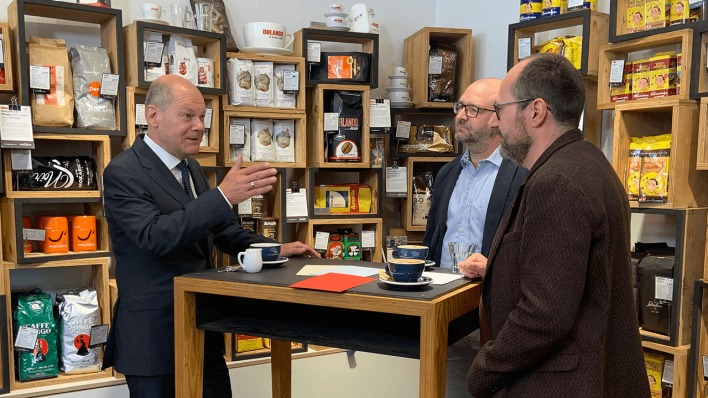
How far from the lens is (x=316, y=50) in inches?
146

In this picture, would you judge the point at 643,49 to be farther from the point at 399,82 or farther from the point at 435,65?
the point at 399,82

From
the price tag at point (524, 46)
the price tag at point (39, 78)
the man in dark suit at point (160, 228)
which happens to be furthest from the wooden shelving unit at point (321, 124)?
the price tag at point (39, 78)

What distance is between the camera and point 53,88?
2.97 meters

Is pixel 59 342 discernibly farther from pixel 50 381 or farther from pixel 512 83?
pixel 512 83

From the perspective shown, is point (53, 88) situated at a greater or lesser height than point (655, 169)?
greater

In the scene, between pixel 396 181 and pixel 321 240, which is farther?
pixel 396 181

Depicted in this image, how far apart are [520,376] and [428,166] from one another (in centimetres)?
292

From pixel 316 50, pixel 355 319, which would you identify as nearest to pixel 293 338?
pixel 355 319

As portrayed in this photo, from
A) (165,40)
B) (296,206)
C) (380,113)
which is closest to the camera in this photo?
(165,40)

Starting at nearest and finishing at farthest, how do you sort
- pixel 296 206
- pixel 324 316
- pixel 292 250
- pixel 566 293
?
pixel 566 293
pixel 324 316
pixel 292 250
pixel 296 206

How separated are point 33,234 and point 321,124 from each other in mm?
1686

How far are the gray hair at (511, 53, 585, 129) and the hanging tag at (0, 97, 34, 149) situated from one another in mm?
2387

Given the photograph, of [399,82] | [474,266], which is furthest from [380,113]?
[474,266]

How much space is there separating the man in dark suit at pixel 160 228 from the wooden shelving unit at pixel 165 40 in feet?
2.88
